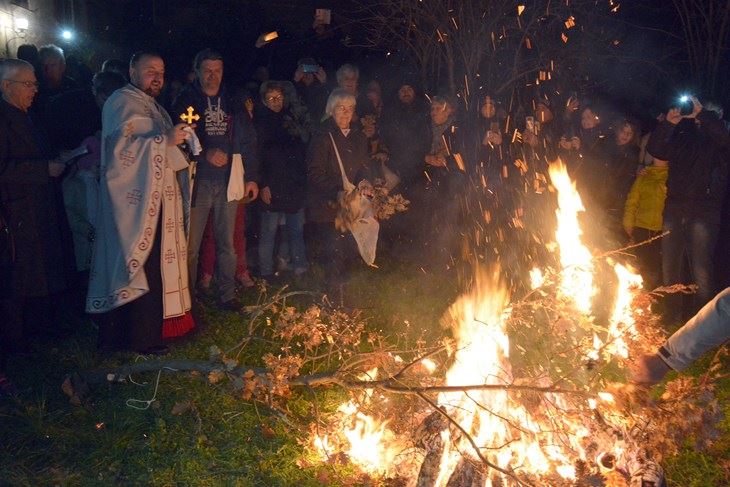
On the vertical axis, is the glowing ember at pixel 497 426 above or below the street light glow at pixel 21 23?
below

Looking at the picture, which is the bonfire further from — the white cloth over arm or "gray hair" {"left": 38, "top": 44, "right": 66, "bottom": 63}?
"gray hair" {"left": 38, "top": 44, "right": 66, "bottom": 63}

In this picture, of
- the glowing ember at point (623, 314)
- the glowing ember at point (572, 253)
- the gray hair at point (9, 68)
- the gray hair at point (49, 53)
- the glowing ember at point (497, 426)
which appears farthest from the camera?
the gray hair at point (49, 53)

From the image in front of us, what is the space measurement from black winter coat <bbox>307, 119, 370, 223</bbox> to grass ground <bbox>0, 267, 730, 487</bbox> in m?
1.76

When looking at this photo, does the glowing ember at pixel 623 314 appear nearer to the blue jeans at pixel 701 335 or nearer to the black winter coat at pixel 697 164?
the blue jeans at pixel 701 335

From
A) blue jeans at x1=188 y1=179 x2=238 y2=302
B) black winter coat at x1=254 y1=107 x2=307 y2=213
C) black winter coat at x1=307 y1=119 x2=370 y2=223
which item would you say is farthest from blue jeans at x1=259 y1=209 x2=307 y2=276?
blue jeans at x1=188 y1=179 x2=238 y2=302

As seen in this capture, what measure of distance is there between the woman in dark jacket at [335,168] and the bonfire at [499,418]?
1.83 meters

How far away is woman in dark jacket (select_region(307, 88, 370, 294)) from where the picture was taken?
6.54 metres

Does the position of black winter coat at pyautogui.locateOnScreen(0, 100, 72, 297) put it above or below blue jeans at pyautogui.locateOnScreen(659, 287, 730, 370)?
above

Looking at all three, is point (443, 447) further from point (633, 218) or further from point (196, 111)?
point (633, 218)

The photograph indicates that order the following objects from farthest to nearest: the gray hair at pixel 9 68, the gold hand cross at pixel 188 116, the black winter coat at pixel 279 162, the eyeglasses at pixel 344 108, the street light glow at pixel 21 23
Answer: the street light glow at pixel 21 23, the black winter coat at pixel 279 162, the eyeglasses at pixel 344 108, the gold hand cross at pixel 188 116, the gray hair at pixel 9 68

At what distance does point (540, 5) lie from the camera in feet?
34.8

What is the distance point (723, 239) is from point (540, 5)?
512 cm

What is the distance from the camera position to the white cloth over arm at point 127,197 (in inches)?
208

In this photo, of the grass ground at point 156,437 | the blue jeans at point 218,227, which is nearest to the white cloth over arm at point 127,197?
the grass ground at point 156,437
